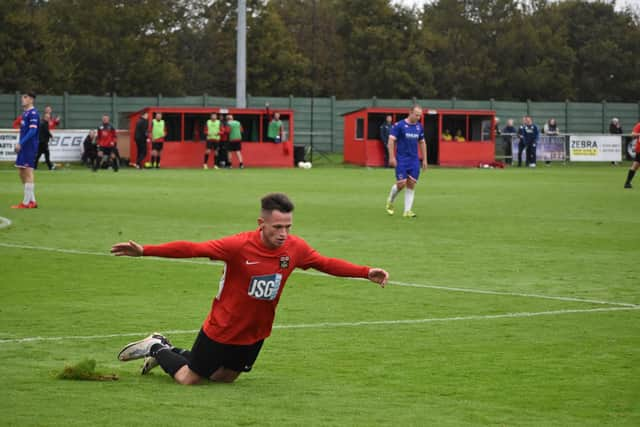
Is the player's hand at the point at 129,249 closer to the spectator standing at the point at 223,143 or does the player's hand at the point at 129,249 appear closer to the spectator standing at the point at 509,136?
the spectator standing at the point at 223,143

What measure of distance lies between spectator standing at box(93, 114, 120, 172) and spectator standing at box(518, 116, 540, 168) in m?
17.7

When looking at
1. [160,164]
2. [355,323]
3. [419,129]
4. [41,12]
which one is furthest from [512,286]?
[41,12]

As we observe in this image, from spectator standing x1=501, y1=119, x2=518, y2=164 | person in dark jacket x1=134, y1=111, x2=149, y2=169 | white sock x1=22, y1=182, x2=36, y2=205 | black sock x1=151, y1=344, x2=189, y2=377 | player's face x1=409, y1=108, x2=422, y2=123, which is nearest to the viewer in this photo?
black sock x1=151, y1=344, x2=189, y2=377

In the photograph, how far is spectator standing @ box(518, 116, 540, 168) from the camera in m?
51.4

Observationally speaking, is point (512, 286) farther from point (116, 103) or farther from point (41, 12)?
point (41, 12)

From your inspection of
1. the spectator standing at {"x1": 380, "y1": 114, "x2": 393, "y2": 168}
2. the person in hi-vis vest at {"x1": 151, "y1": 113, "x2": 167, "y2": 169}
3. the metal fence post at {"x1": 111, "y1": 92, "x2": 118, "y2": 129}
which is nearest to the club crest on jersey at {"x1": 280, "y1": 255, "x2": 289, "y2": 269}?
the person in hi-vis vest at {"x1": 151, "y1": 113, "x2": 167, "y2": 169}

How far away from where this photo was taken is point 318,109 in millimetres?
62719

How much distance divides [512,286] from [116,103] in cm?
4621

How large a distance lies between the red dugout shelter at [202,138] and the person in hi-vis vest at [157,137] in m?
1.24

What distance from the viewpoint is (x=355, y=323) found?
10586mm

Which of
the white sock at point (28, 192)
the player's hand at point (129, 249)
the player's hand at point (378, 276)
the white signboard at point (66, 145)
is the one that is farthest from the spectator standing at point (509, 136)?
the player's hand at point (129, 249)

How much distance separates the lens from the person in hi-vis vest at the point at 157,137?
44781 millimetres

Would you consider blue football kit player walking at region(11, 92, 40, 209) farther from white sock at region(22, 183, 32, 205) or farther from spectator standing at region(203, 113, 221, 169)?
spectator standing at region(203, 113, 221, 169)

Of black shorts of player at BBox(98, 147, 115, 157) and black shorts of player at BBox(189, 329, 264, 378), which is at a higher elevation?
black shorts of player at BBox(98, 147, 115, 157)
